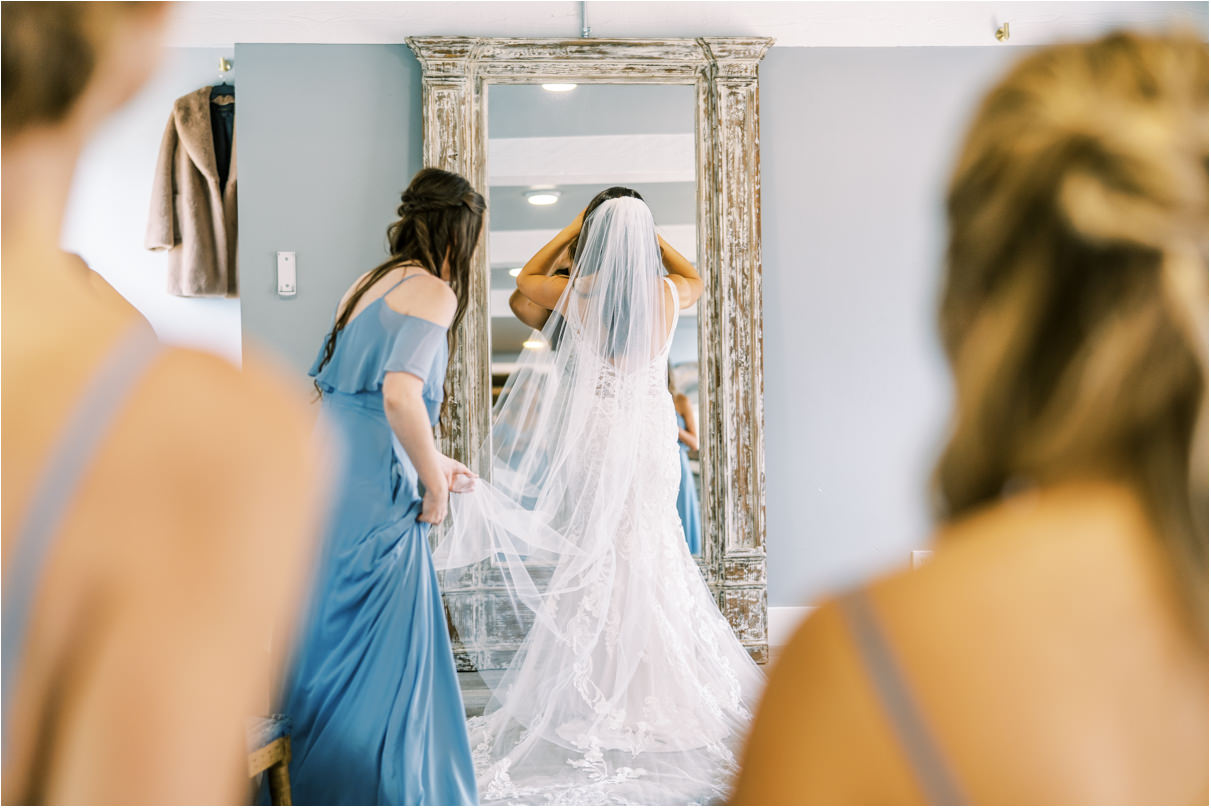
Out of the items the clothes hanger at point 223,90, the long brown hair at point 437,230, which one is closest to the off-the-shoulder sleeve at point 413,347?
the long brown hair at point 437,230

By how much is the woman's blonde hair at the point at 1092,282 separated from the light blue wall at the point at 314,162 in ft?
10.6

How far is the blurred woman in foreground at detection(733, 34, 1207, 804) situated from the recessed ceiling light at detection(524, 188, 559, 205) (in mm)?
3044

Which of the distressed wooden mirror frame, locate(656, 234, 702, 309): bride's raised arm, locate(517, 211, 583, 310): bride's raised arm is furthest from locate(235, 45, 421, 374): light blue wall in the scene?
locate(656, 234, 702, 309): bride's raised arm

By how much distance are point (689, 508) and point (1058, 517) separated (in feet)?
10.2

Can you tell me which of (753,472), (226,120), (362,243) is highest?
(226,120)

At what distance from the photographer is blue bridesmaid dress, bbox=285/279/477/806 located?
2.01m

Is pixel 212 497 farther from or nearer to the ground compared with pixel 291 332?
nearer to the ground

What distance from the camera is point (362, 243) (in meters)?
3.56

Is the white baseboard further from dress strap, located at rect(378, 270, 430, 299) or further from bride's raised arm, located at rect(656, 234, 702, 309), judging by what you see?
dress strap, located at rect(378, 270, 430, 299)

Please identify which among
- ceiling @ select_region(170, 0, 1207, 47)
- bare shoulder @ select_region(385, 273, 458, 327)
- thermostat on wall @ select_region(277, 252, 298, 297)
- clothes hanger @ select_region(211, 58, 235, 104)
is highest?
ceiling @ select_region(170, 0, 1207, 47)

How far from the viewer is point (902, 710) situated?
484mm

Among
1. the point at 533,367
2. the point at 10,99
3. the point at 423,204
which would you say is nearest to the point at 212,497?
the point at 10,99

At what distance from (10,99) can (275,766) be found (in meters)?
1.57

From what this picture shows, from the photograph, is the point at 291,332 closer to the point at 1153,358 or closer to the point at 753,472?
the point at 753,472
